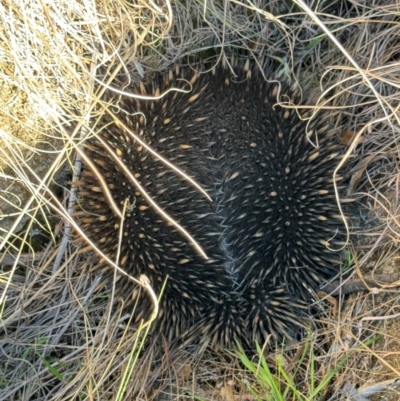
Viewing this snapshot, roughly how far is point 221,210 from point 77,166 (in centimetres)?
69

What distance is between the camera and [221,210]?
7.04 ft

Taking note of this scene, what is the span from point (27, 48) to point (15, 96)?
8.3 inches

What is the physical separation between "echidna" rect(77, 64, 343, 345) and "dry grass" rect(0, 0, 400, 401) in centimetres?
16

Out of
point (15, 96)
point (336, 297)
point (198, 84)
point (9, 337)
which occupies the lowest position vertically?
point (336, 297)

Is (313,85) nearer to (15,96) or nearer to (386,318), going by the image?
(386,318)

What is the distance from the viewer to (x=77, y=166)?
239 centimetres

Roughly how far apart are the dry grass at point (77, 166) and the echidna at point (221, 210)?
6.3 inches

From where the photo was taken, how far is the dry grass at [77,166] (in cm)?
215

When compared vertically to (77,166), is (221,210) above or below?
below

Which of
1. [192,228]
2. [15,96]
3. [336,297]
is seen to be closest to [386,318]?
[336,297]

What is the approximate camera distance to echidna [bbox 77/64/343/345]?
6.93ft

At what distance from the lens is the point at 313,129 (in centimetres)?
226

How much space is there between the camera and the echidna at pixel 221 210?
2113mm

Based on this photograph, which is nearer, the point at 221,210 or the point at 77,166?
the point at 221,210
